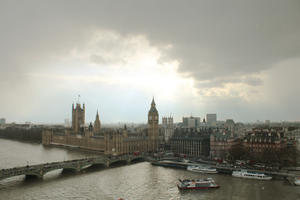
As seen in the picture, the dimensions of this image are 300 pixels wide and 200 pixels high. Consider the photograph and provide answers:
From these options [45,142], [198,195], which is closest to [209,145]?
[198,195]

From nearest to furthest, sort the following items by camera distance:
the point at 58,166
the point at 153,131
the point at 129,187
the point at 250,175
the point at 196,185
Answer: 1. the point at 196,185
2. the point at 129,187
3. the point at 250,175
4. the point at 58,166
5. the point at 153,131

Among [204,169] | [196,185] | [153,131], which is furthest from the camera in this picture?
[153,131]

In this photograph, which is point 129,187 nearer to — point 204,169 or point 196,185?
point 196,185

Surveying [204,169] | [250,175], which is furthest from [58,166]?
[250,175]

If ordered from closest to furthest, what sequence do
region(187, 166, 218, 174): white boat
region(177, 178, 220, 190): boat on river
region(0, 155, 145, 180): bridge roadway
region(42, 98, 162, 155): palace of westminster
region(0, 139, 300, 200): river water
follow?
region(0, 139, 300, 200): river water, region(177, 178, 220, 190): boat on river, region(0, 155, 145, 180): bridge roadway, region(187, 166, 218, 174): white boat, region(42, 98, 162, 155): palace of westminster

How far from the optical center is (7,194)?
1613 inches

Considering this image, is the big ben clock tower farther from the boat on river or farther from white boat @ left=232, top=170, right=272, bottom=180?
the boat on river

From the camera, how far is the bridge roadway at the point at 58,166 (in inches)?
1838

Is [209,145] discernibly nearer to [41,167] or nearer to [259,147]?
[259,147]

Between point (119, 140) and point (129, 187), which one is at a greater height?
point (119, 140)

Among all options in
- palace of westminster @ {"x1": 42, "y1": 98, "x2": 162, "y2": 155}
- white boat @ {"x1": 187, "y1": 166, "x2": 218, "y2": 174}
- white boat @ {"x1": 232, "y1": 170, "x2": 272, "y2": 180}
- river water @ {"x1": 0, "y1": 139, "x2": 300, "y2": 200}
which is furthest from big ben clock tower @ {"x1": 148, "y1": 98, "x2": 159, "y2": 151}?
white boat @ {"x1": 232, "y1": 170, "x2": 272, "y2": 180}

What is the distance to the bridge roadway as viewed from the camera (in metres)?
46.7

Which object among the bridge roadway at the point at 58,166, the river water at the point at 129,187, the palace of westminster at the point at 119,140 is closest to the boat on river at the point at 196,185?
the river water at the point at 129,187

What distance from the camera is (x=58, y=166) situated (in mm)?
54375
